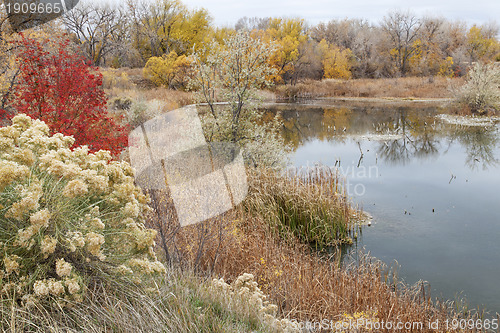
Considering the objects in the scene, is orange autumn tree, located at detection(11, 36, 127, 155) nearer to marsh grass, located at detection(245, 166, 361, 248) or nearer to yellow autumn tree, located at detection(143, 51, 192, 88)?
marsh grass, located at detection(245, 166, 361, 248)

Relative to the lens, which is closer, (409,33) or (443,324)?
(443,324)

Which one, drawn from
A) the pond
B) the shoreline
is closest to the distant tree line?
the shoreline

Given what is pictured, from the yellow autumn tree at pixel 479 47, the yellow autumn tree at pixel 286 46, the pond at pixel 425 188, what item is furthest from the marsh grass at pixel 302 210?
the yellow autumn tree at pixel 479 47

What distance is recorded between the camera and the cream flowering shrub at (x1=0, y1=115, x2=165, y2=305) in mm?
2410

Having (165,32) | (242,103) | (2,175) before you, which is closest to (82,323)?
(2,175)

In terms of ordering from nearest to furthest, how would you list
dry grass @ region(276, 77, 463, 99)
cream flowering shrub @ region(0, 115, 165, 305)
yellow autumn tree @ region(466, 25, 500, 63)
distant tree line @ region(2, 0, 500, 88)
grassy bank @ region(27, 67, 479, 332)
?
cream flowering shrub @ region(0, 115, 165, 305) → grassy bank @ region(27, 67, 479, 332) → dry grass @ region(276, 77, 463, 99) → distant tree line @ region(2, 0, 500, 88) → yellow autumn tree @ region(466, 25, 500, 63)

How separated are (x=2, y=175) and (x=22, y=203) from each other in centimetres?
22

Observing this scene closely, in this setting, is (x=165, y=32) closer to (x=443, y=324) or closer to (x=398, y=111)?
(x=398, y=111)

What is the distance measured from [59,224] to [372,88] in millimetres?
36637

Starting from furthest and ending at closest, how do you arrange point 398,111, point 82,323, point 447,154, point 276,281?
point 398,111 < point 447,154 < point 276,281 < point 82,323

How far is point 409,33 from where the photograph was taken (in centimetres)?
4947

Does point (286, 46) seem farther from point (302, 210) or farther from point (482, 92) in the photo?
point (302, 210)

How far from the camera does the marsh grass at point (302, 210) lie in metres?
7.32

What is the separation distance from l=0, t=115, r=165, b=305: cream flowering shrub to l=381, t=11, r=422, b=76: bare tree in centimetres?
4634
